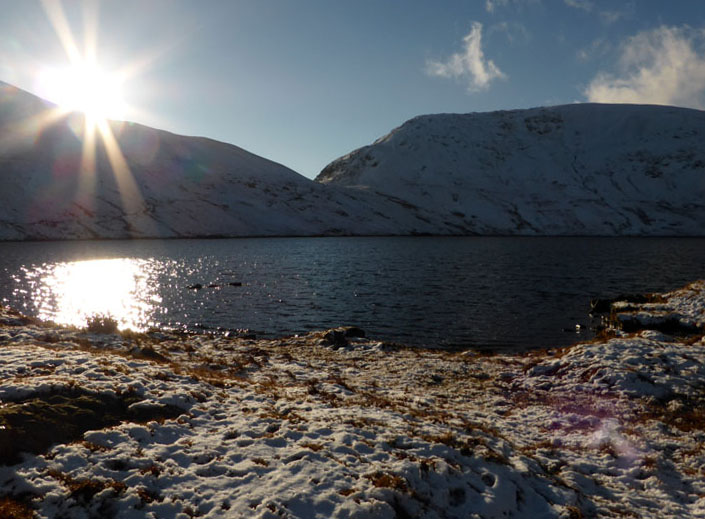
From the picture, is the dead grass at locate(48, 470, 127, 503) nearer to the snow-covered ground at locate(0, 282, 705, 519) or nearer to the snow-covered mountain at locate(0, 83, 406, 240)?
the snow-covered ground at locate(0, 282, 705, 519)

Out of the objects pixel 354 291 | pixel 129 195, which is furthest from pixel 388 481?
pixel 129 195

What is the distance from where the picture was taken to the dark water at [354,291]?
34.2 meters

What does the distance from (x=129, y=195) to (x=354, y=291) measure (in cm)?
13404

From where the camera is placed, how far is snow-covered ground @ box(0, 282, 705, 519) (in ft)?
27.0

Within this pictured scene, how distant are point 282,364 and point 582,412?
13.0 metres

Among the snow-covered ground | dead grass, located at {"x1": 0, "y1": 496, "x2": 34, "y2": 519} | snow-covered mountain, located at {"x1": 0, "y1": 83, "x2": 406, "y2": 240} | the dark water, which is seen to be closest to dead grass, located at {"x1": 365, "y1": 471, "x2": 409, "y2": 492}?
the snow-covered ground

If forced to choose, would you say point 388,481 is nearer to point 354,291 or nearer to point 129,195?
point 354,291

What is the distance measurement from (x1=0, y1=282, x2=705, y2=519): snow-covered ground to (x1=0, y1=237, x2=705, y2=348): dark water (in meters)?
12.7

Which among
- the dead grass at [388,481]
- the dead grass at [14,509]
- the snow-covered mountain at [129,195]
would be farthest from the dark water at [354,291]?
the snow-covered mountain at [129,195]

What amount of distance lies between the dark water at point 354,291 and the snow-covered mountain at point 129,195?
56.2 meters

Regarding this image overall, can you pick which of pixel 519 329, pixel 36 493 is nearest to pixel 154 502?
pixel 36 493

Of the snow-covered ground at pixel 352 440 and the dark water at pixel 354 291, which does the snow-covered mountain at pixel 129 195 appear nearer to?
the dark water at pixel 354 291

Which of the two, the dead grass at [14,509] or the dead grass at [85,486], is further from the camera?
the dead grass at [85,486]

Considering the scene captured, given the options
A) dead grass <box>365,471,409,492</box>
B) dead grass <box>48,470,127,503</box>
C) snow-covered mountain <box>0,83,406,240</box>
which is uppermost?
snow-covered mountain <box>0,83,406,240</box>
